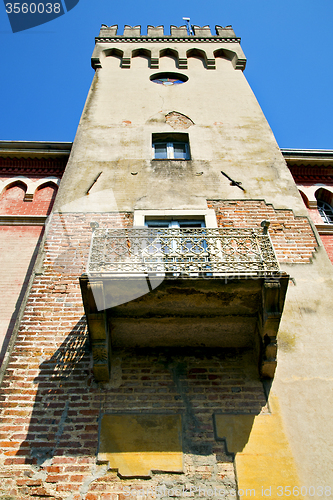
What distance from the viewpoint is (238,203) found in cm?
828

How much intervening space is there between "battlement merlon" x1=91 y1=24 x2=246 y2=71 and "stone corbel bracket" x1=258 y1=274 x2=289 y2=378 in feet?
35.6

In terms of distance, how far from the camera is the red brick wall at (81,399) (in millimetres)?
4656

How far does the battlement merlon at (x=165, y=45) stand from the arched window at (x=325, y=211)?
6284 millimetres

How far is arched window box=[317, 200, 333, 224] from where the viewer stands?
995 cm

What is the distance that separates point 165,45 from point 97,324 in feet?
42.7

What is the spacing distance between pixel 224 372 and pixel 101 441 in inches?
78.3

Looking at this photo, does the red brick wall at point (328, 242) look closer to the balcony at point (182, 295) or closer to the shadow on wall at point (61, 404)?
the balcony at point (182, 295)

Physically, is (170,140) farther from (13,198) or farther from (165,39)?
(165,39)

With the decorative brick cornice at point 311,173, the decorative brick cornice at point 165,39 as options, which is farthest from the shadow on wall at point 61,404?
the decorative brick cornice at point 165,39

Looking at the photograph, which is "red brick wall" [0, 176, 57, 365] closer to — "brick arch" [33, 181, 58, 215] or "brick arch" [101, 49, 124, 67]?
"brick arch" [33, 181, 58, 215]

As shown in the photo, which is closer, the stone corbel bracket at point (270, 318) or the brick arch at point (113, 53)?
the stone corbel bracket at point (270, 318)

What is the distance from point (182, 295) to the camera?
18.1 feet

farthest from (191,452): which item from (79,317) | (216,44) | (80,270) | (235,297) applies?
(216,44)

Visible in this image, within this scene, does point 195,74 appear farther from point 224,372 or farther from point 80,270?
point 224,372
